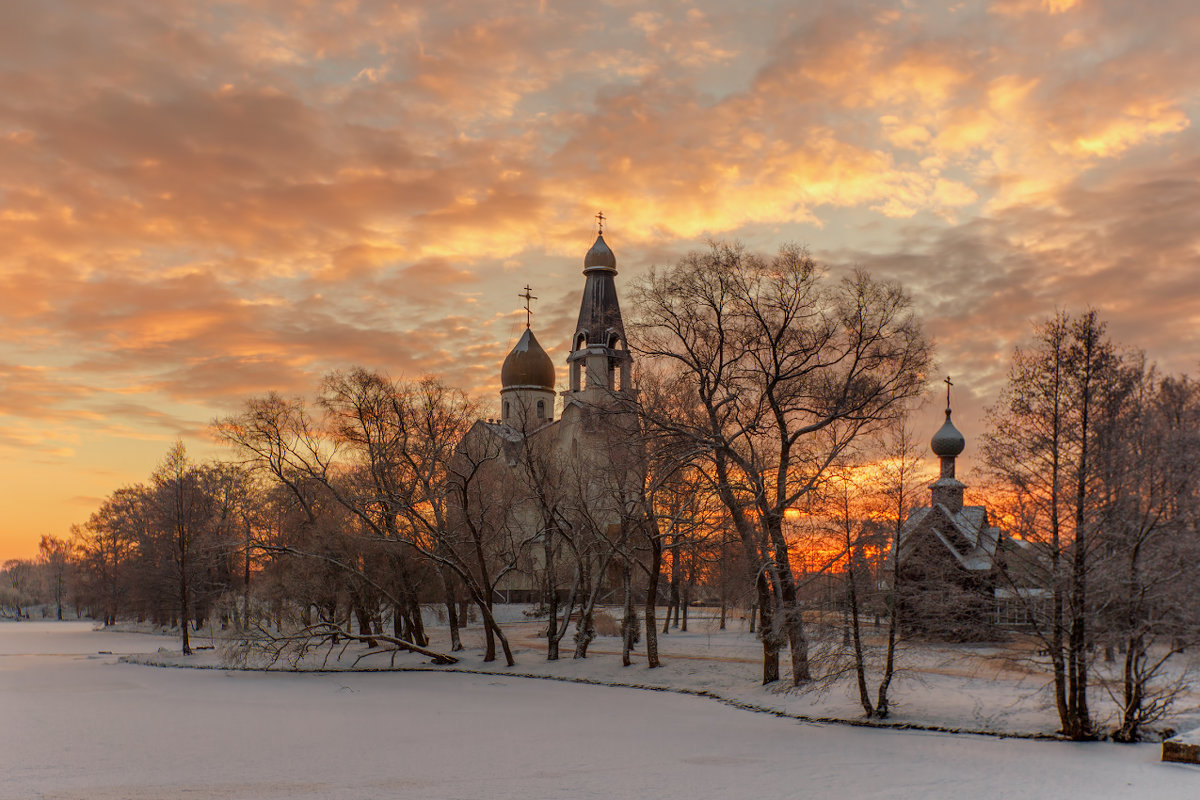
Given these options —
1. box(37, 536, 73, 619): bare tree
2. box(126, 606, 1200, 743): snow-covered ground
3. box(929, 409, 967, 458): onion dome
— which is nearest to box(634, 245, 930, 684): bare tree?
box(126, 606, 1200, 743): snow-covered ground

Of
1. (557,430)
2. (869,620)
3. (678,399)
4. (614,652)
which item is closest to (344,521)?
(614,652)

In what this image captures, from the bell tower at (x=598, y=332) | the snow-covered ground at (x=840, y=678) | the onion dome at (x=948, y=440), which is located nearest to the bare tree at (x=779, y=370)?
the snow-covered ground at (x=840, y=678)

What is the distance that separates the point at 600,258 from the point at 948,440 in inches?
1242

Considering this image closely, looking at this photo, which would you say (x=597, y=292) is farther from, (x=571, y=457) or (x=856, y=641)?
(x=856, y=641)

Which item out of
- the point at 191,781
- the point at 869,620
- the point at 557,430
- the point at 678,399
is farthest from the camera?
the point at 557,430

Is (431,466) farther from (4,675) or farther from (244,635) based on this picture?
(4,675)

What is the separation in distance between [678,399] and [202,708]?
1711 centimetres

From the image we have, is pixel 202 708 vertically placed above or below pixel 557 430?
below

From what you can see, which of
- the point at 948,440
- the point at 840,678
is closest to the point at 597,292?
the point at 948,440

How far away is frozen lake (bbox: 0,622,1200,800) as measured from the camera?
17.3 metres

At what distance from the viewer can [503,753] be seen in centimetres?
2092

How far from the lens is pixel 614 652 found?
39469 mm

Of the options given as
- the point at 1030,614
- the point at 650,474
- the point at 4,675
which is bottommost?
the point at 4,675

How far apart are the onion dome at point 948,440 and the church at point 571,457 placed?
15.7m
